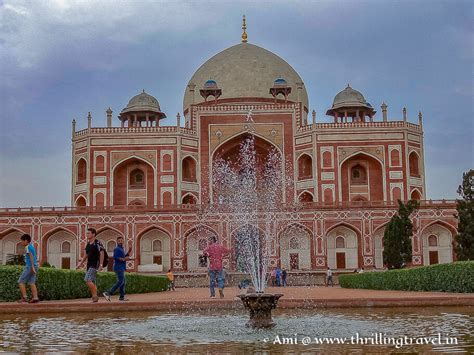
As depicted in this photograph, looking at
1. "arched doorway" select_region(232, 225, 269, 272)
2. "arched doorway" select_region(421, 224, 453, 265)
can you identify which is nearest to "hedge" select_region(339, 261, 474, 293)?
"arched doorway" select_region(232, 225, 269, 272)

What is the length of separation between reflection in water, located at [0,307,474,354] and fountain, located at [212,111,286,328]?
22.4 m

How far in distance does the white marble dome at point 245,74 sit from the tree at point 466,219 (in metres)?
22.1

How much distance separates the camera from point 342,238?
34062 mm

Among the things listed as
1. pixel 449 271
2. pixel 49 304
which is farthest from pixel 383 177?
pixel 49 304

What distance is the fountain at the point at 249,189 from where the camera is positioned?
111 ft

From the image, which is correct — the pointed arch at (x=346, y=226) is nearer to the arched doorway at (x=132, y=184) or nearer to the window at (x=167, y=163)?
the window at (x=167, y=163)

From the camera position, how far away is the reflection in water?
18.9ft

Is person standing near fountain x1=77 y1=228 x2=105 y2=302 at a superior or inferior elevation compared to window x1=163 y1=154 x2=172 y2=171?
inferior

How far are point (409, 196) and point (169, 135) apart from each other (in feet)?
45.4

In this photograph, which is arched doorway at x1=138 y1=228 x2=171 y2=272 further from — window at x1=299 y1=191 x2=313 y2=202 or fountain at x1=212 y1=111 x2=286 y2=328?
window at x1=299 y1=191 x2=313 y2=202

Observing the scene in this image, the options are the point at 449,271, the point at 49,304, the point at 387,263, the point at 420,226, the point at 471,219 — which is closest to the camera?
the point at 49,304

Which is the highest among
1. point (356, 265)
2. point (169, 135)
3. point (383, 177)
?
point (169, 135)

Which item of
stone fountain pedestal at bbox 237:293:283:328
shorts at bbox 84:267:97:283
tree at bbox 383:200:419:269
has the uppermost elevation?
tree at bbox 383:200:419:269

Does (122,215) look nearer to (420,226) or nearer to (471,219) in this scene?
(420,226)
